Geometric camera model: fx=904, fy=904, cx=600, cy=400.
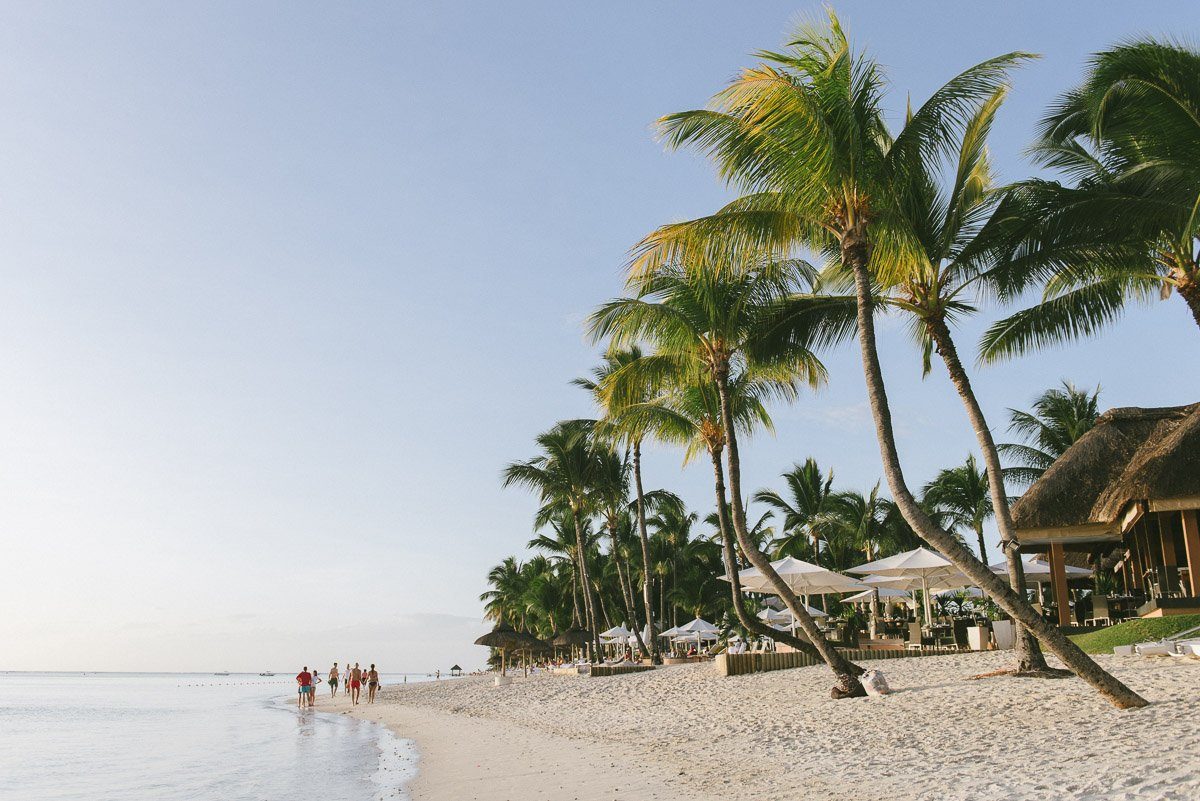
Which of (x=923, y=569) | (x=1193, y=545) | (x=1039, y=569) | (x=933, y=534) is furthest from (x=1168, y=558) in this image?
(x=933, y=534)

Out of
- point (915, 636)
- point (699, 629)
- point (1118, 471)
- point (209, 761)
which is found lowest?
point (209, 761)

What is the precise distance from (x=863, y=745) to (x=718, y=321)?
7278 millimetres

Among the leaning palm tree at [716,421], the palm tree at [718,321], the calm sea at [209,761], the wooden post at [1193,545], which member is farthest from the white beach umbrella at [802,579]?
the calm sea at [209,761]

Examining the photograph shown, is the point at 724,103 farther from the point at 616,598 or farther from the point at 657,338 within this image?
the point at 616,598

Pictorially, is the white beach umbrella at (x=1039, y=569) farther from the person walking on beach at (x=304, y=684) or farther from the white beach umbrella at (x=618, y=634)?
the person walking on beach at (x=304, y=684)

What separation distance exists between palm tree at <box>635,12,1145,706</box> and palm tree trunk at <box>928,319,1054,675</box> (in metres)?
0.10

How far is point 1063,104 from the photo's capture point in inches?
578

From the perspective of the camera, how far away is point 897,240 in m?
10.3

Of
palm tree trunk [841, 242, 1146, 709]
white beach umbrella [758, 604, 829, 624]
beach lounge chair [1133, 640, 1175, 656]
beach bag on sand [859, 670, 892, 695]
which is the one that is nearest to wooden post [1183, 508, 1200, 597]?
beach lounge chair [1133, 640, 1175, 656]

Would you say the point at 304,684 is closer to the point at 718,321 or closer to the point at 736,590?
the point at 736,590

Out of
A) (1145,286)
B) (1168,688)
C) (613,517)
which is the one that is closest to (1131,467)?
(1145,286)

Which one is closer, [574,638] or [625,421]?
[625,421]

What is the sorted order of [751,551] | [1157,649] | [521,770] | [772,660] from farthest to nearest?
[772,660] < [751,551] < [1157,649] < [521,770]

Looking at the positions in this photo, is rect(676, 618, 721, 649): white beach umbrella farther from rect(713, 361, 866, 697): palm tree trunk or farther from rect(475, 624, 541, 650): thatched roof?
rect(713, 361, 866, 697): palm tree trunk
